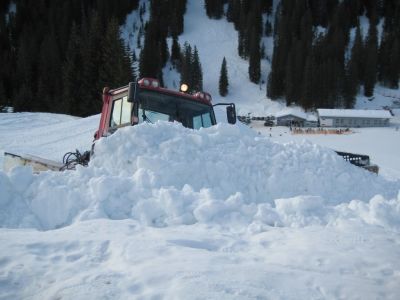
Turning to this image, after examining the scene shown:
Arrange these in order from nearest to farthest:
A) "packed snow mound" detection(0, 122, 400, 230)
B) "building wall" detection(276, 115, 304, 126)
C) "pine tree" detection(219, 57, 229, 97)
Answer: "packed snow mound" detection(0, 122, 400, 230), "building wall" detection(276, 115, 304, 126), "pine tree" detection(219, 57, 229, 97)

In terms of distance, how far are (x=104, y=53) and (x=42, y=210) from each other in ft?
123

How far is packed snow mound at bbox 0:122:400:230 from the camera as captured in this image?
14.6ft

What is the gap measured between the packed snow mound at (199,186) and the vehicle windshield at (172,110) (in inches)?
36.5

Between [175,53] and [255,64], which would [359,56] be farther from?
[175,53]

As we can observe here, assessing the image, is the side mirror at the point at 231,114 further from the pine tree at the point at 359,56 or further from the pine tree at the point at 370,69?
the pine tree at the point at 370,69

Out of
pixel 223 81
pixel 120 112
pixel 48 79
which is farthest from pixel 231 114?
pixel 223 81

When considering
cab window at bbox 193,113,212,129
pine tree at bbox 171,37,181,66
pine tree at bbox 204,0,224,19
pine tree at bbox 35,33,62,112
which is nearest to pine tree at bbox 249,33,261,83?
pine tree at bbox 171,37,181,66

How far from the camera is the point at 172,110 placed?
755cm

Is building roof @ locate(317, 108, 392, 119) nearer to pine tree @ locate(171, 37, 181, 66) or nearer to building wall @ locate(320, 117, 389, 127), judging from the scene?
building wall @ locate(320, 117, 389, 127)

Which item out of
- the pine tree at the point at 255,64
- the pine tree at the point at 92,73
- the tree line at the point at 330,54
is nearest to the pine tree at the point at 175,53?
the pine tree at the point at 255,64

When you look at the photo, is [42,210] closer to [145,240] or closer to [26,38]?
[145,240]

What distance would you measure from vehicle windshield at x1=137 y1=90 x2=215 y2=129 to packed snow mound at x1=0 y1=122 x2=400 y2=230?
0.93m

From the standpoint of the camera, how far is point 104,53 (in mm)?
39188

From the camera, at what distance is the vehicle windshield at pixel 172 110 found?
7.23 m
